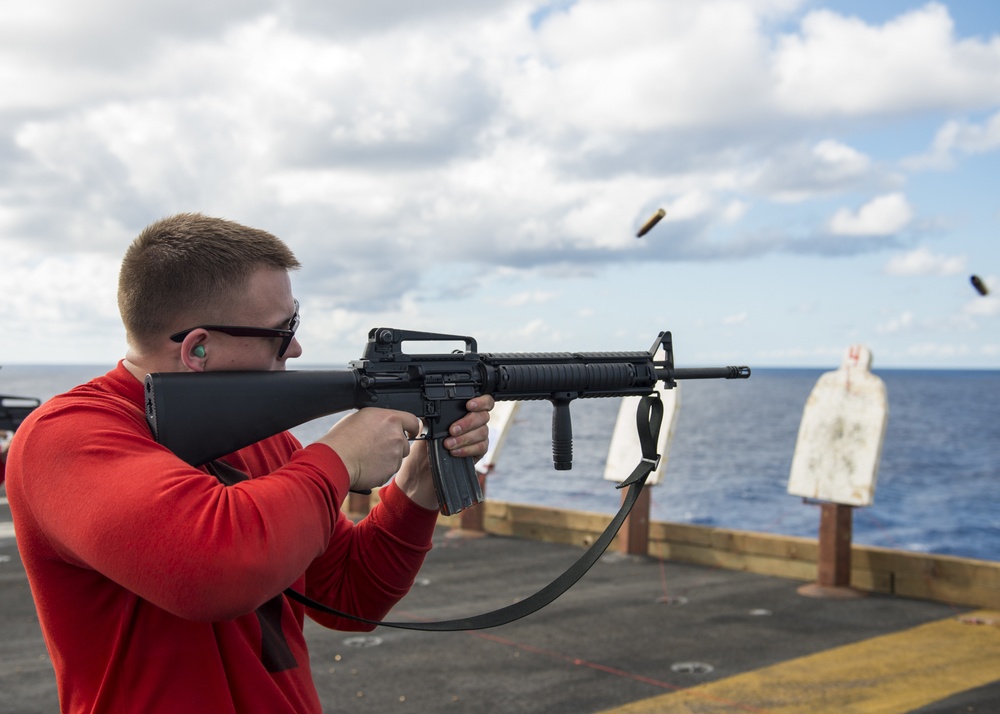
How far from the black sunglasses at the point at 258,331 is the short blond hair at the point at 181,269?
3cm

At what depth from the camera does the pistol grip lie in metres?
2.48

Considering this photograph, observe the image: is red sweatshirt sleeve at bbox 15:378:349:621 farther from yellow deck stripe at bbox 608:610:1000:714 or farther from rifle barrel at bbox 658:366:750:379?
yellow deck stripe at bbox 608:610:1000:714

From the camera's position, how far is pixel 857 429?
26.5 ft

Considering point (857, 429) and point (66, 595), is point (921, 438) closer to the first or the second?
point (857, 429)

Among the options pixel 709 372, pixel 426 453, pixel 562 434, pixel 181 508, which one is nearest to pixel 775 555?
pixel 709 372

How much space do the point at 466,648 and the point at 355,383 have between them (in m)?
4.14

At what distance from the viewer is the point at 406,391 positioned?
2496mm

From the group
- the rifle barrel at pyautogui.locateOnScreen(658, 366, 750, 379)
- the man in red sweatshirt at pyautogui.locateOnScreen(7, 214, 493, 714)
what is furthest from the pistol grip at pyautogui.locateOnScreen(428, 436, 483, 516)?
the rifle barrel at pyautogui.locateOnScreen(658, 366, 750, 379)

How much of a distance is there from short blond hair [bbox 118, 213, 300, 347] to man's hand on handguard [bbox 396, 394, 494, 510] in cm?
78

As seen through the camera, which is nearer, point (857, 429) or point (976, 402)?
point (857, 429)

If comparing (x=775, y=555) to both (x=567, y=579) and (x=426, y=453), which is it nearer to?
(x=567, y=579)

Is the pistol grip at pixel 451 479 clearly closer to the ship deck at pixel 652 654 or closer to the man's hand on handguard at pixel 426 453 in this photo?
the man's hand on handguard at pixel 426 453

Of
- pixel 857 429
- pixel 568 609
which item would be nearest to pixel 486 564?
pixel 568 609

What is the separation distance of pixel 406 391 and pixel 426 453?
191 millimetres
